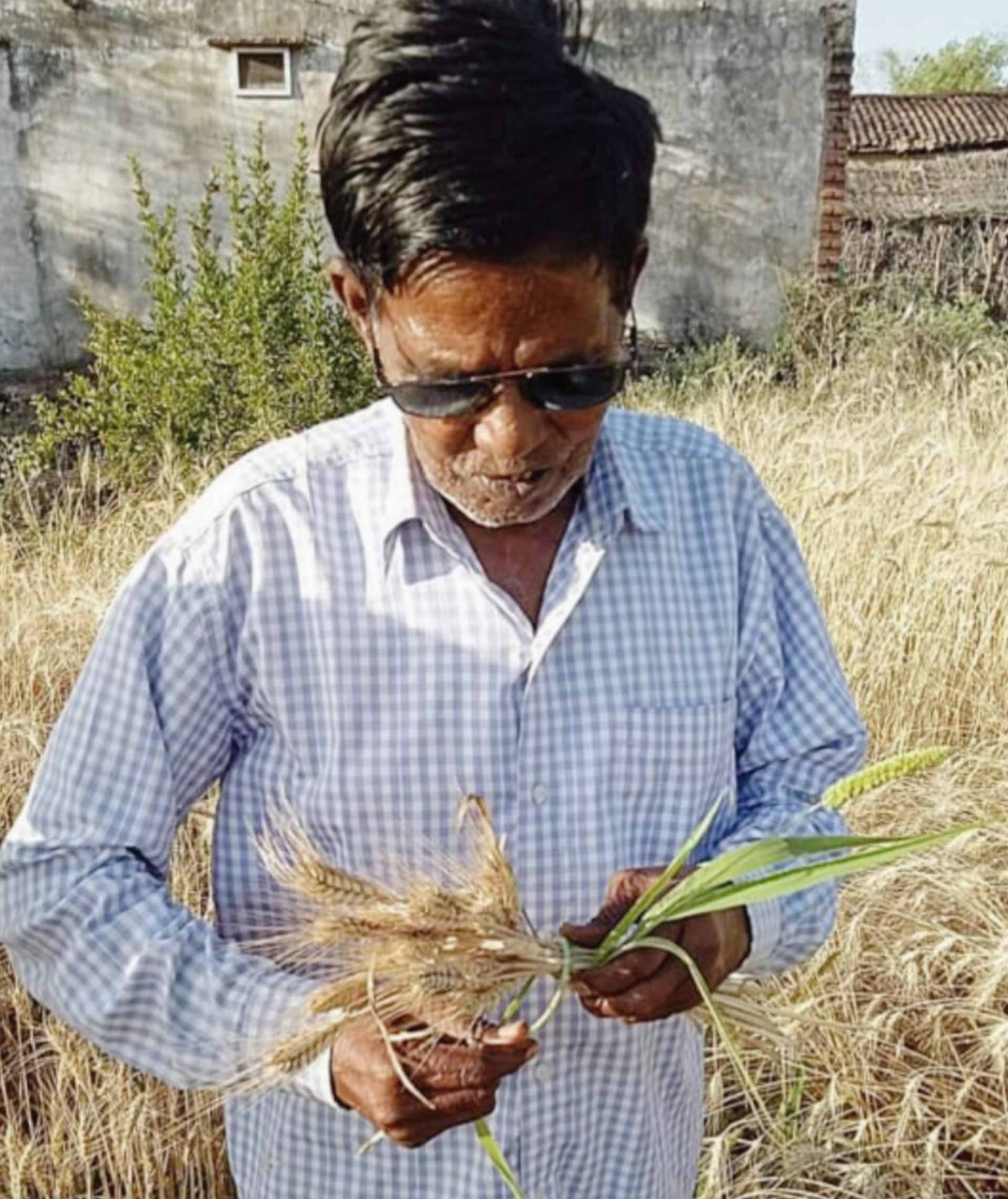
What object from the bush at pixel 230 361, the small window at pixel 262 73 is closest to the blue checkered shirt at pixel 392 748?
the bush at pixel 230 361

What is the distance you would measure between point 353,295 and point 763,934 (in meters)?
0.66

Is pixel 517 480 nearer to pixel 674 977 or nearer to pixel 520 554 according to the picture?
pixel 520 554

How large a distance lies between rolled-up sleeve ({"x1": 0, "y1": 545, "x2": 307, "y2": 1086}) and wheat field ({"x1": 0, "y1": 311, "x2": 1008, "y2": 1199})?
12.0 inches

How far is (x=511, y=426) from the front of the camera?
1081 millimetres

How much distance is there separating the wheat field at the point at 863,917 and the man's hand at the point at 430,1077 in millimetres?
229

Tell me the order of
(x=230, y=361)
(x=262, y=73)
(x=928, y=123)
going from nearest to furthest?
1. (x=230, y=361)
2. (x=262, y=73)
3. (x=928, y=123)

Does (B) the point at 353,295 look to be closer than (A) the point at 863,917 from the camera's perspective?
Yes

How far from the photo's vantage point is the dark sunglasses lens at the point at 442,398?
1.07m

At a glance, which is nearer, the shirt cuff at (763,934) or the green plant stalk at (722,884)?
the green plant stalk at (722,884)

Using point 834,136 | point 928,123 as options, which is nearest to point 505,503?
point 834,136

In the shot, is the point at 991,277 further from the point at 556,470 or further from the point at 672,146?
the point at 556,470

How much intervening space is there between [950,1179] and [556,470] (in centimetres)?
160

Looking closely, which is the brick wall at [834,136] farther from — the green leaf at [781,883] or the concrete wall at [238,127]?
the green leaf at [781,883]

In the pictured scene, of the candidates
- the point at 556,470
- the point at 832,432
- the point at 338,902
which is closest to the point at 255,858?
the point at 338,902
